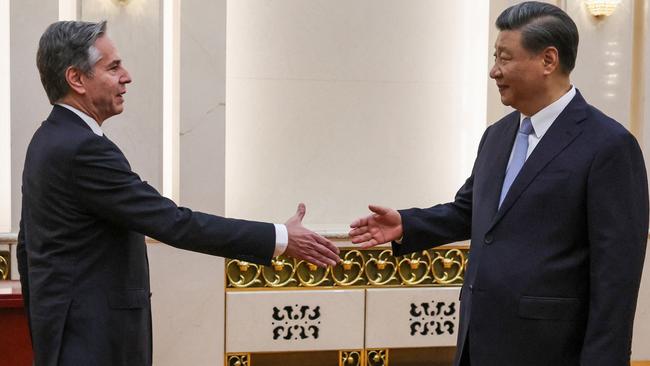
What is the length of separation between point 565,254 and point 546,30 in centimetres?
68

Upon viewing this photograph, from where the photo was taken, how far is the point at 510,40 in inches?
113

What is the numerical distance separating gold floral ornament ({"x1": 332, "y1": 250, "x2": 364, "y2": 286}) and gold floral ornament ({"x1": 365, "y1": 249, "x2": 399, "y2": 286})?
0.16 feet

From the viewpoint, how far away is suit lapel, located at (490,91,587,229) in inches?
108

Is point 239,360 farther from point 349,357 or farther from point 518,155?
point 518,155

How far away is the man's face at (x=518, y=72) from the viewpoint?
9.29 feet

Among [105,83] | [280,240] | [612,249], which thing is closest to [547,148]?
[612,249]

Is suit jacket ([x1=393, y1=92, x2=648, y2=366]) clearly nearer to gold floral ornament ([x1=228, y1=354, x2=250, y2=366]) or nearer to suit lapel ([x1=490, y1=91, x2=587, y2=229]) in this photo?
suit lapel ([x1=490, y1=91, x2=587, y2=229])

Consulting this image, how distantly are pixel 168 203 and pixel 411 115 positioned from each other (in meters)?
3.03

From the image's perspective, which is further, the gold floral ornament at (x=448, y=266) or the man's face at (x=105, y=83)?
the gold floral ornament at (x=448, y=266)

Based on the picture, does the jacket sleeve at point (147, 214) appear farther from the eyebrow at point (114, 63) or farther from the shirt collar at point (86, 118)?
the eyebrow at point (114, 63)

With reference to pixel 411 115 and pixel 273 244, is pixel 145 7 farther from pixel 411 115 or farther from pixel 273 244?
pixel 273 244

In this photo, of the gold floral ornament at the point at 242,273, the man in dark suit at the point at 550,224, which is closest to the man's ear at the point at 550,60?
the man in dark suit at the point at 550,224

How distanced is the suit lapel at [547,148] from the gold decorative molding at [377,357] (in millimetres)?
2804

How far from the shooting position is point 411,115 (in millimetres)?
5715
